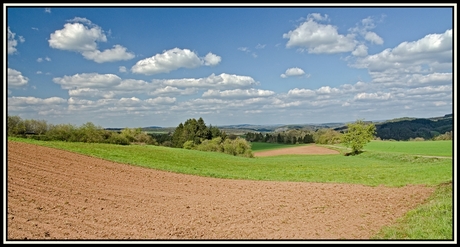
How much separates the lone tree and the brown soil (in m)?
53.0

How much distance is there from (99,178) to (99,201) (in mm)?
5184

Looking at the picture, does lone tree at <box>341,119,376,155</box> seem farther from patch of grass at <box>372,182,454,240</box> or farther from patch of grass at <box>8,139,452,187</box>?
patch of grass at <box>372,182,454,240</box>

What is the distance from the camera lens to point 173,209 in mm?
11602

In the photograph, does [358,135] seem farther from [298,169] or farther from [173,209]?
[173,209]

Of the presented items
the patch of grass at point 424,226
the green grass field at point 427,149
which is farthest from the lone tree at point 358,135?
the patch of grass at point 424,226

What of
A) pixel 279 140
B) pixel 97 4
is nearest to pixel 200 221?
pixel 97 4

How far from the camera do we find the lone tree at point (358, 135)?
6625 cm

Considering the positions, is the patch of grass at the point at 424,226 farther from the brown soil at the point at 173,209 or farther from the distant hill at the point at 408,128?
the distant hill at the point at 408,128

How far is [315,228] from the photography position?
909cm

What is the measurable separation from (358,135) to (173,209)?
6284 cm

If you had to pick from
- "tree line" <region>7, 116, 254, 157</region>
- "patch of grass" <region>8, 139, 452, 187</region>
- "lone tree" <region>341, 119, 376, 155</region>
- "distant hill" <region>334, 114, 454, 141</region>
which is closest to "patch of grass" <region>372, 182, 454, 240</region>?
"patch of grass" <region>8, 139, 452, 187</region>

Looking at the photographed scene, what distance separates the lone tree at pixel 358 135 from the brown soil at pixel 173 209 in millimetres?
52968

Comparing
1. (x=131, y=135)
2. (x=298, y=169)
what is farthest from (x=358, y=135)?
(x=131, y=135)

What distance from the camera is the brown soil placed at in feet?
27.5
